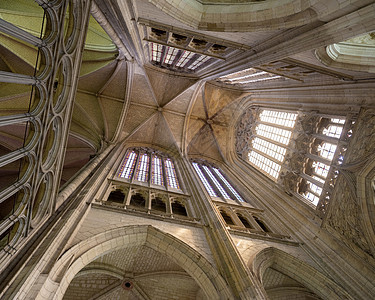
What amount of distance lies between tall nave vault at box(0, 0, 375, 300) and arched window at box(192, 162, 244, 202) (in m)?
0.21

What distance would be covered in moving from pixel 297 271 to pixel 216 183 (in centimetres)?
788

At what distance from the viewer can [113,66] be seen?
17.1 metres

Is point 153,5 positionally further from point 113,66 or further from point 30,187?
point 113,66


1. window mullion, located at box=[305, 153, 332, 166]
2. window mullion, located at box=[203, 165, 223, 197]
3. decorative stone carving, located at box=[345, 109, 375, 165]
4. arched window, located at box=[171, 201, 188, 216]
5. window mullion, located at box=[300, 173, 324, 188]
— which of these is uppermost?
decorative stone carving, located at box=[345, 109, 375, 165]

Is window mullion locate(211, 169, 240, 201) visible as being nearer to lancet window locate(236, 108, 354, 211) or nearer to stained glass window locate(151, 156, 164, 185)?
lancet window locate(236, 108, 354, 211)

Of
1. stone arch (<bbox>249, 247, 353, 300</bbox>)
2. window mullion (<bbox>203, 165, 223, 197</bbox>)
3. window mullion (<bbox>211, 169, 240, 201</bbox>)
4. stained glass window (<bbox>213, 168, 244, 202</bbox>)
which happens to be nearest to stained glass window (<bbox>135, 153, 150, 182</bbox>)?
window mullion (<bbox>203, 165, 223, 197</bbox>)

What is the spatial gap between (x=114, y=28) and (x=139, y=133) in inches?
435

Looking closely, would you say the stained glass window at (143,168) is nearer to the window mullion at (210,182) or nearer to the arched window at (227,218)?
the window mullion at (210,182)

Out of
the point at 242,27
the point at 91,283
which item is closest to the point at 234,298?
the point at 91,283

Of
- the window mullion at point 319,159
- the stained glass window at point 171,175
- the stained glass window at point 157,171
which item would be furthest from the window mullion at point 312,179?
the stained glass window at point 157,171

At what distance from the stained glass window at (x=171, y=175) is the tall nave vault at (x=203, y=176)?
22 cm

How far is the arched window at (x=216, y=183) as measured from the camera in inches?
535

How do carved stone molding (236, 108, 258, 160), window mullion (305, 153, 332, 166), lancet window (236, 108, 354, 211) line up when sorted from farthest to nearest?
carved stone molding (236, 108, 258, 160) < window mullion (305, 153, 332, 166) < lancet window (236, 108, 354, 211)

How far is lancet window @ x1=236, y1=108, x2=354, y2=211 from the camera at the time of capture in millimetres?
9445
